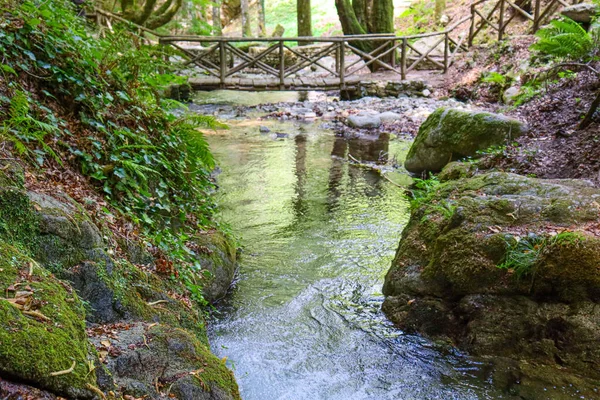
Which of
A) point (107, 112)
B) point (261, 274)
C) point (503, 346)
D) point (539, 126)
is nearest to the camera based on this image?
point (503, 346)

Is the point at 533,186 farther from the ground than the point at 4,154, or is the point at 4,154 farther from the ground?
the point at 4,154

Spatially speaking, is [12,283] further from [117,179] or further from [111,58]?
[111,58]

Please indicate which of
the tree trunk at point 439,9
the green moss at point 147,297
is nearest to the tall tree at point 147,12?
the green moss at point 147,297

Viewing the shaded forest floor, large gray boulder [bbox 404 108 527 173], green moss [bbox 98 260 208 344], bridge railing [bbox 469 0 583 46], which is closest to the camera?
green moss [bbox 98 260 208 344]

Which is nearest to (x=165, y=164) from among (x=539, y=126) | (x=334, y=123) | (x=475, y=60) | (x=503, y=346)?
(x=503, y=346)

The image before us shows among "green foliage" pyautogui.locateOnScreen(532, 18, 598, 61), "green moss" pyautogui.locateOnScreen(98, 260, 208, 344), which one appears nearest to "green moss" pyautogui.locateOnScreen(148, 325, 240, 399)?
"green moss" pyautogui.locateOnScreen(98, 260, 208, 344)

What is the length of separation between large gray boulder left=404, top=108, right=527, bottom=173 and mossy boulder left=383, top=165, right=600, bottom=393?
2.98 meters

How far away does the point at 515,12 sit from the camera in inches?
612

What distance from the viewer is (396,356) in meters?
3.47

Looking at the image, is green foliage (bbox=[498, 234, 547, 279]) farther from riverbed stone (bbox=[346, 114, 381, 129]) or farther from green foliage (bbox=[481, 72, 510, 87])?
green foliage (bbox=[481, 72, 510, 87])

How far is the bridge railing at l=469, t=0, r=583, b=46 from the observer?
45.0 ft

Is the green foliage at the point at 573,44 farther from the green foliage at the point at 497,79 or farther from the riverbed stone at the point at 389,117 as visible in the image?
the riverbed stone at the point at 389,117

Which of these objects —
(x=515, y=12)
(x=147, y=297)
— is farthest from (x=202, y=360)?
(x=515, y=12)

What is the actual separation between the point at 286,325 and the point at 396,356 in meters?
0.89
